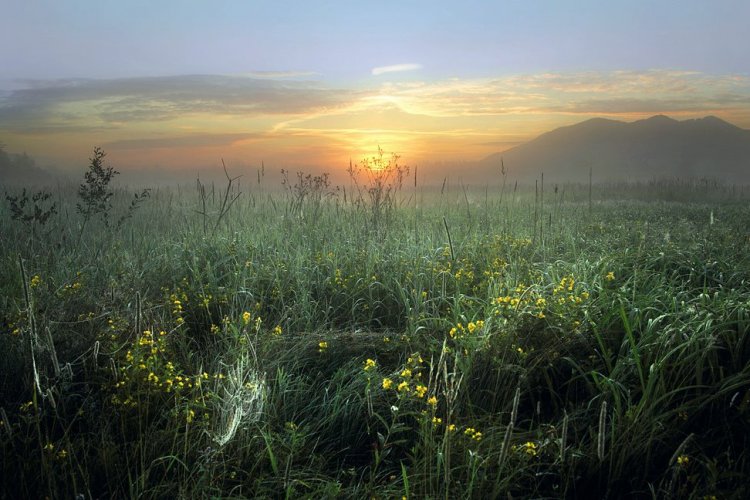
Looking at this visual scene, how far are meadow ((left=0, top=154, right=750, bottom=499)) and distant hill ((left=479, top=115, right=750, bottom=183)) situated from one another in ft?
151

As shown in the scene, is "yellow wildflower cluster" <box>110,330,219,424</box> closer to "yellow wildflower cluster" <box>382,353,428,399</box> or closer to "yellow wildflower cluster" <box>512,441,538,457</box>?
"yellow wildflower cluster" <box>382,353,428,399</box>

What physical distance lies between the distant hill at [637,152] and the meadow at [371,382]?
46.2 meters

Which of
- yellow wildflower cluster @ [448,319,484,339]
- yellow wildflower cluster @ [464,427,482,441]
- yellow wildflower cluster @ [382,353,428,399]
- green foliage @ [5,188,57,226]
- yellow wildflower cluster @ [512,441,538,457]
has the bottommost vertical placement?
yellow wildflower cluster @ [512,441,538,457]

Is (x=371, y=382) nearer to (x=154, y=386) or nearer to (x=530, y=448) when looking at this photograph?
(x=530, y=448)

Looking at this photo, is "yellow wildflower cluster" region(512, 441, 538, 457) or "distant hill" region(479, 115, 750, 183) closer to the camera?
"yellow wildflower cluster" region(512, 441, 538, 457)

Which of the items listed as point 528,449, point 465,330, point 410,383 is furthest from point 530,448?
point 465,330

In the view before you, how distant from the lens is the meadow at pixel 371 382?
8.09ft

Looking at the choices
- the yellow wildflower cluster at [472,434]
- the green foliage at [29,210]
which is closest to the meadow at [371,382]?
the yellow wildflower cluster at [472,434]

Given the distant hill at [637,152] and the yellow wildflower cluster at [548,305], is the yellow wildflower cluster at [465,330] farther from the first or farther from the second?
the distant hill at [637,152]

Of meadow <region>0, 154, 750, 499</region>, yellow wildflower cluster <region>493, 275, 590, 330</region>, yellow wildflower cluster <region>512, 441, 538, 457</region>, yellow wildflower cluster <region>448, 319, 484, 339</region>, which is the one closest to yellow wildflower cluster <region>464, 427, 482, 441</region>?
meadow <region>0, 154, 750, 499</region>

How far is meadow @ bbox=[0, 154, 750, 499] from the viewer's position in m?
2.47

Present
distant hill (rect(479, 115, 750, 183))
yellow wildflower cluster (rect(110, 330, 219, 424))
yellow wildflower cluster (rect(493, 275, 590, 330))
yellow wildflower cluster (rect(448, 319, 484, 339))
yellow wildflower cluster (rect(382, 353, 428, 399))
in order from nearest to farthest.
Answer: yellow wildflower cluster (rect(382, 353, 428, 399)) → yellow wildflower cluster (rect(110, 330, 219, 424)) → yellow wildflower cluster (rect(448, 319, 484, 339)) → yellow wildflower cluster (rect(493, 275, 590, 330)) → distant hill (rect(479, 115, 750, 183))

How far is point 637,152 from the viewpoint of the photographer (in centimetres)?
5891

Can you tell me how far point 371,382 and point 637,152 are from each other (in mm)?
62791
